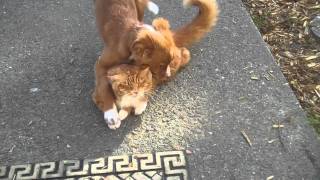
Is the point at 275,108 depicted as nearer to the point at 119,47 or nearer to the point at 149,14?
the point at 119,47

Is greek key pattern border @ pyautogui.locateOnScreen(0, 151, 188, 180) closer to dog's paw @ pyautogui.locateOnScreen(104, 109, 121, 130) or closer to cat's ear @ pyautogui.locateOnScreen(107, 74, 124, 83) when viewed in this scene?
dog's paw @ pyautogui.locateOnScreen(104, 109, 121, 130)

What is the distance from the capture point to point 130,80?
9.09 feet

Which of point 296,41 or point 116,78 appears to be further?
point 296,41

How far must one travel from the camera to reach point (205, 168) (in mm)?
2604

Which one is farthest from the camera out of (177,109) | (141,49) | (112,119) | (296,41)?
(296,41)

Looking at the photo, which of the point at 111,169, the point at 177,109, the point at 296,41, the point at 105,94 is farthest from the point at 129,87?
the point at 296,41

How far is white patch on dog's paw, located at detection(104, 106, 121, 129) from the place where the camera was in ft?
9.24

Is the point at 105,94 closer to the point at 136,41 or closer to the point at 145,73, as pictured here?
the point at 145,73

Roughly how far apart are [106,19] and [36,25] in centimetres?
85

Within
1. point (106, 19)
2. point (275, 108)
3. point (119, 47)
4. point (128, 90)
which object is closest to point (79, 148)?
point (128, 90)

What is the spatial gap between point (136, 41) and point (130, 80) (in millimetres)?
227

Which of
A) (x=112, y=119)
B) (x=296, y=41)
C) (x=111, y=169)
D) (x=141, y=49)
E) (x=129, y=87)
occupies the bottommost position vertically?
(x=111, y=169)

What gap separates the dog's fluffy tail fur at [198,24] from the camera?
318 centimetres

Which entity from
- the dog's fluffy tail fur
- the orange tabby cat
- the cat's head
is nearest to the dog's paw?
the orange tabby cat
